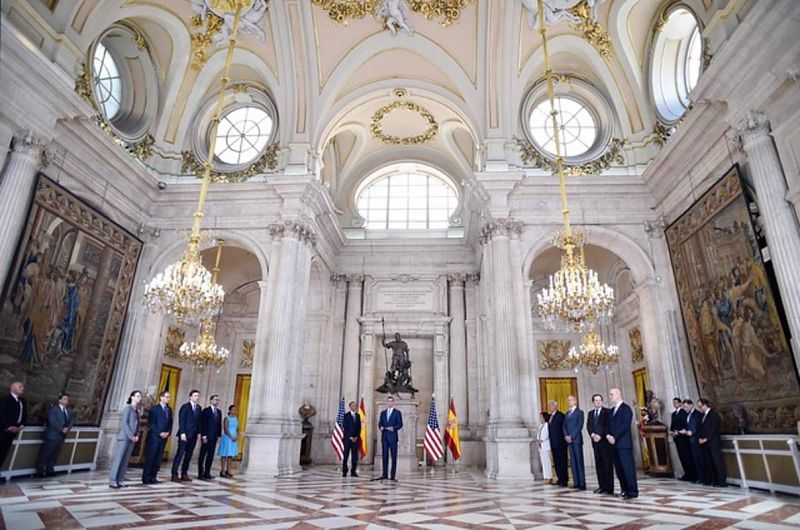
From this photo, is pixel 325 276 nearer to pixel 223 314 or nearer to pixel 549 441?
pixel 223 314

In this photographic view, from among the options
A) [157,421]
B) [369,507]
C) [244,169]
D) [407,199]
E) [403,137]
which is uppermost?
[403,137]

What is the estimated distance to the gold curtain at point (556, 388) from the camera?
13.3 meters

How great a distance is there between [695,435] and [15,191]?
36.2 ft

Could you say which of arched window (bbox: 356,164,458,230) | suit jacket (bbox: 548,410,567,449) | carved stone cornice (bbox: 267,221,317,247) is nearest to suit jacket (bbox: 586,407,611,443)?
suit jacket (bbox: 548,410,567,449)

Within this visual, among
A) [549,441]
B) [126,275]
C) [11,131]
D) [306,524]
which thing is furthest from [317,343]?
[306,524]

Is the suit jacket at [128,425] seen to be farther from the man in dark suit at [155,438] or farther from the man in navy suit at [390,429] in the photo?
the man in navy suit at [390,429]

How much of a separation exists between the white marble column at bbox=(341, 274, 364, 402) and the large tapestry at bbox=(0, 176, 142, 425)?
562cm

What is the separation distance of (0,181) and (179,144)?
4.96m

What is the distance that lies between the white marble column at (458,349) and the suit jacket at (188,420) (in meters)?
6.79

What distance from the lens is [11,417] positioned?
21.8ft

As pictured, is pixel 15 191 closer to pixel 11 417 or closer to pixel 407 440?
pixel 11 417

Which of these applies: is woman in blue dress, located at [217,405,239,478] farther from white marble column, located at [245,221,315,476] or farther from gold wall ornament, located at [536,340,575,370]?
gold wall ornament, located at [536,340,575,370]

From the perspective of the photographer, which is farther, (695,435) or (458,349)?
(458,349)

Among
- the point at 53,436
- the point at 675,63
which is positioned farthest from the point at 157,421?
the point at 675,63
